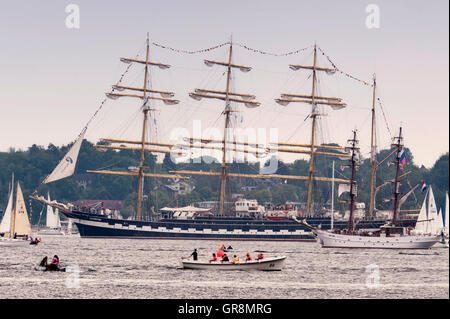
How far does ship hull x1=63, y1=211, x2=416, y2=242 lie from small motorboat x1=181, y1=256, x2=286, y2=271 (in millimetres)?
71062

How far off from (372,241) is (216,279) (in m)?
54.0

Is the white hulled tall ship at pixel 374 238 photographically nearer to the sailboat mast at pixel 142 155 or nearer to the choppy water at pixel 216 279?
the choppy water at pixel 216 279

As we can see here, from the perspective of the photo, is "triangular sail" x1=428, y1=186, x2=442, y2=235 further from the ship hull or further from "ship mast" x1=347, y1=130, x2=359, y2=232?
"ship mast" x1=347, y1=130, x2=359, y2=232

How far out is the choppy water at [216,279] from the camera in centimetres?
6175

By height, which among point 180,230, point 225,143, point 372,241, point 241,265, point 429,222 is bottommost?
point 241,265

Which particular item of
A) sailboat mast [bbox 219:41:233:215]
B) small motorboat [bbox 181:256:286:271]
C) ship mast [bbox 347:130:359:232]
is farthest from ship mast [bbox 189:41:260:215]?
small motorboat [bbox 181:256:286:271]

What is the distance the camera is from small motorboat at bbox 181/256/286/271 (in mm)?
73875

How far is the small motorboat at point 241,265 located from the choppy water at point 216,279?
0.56 meters

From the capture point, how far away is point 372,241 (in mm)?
119750

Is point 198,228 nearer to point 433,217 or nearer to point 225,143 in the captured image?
point 225,143

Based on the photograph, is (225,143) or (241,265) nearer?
(241,265)

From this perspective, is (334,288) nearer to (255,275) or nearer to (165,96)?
(255,275)

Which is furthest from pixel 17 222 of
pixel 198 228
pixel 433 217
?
pixel 433 217

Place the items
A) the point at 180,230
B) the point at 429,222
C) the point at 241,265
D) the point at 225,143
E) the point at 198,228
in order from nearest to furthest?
the point at 241,265 → the point at 429,222 → the point at 198,228 → the point at 180,230 → the point at 225,143
